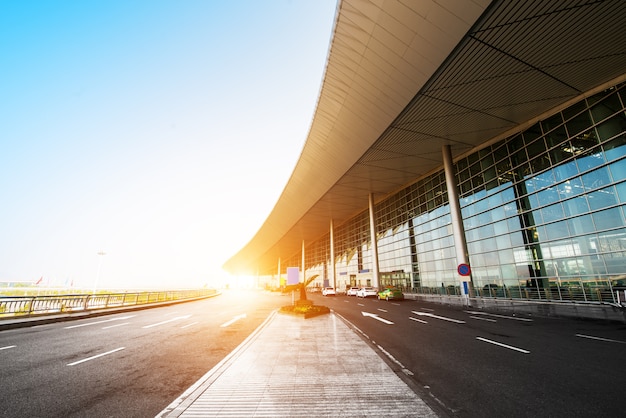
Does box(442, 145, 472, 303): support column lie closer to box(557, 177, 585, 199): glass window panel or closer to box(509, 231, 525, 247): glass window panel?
box(509, 231, 525, 247): glass window panel

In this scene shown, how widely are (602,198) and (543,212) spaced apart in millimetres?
3281

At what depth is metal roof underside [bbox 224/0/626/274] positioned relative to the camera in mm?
12312

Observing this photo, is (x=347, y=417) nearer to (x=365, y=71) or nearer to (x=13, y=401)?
(x=13, y=401)

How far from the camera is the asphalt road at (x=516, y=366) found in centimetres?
378

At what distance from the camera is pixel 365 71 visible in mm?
16688

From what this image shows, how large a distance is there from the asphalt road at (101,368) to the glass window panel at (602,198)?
1961 cm

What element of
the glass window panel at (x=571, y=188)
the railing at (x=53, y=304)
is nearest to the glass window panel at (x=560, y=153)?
the glass window panel at (x=571, y=188)

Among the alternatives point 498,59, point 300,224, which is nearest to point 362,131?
point 498,59

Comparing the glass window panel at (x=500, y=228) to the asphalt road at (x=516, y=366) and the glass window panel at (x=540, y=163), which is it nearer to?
the glass window panel at (x=540, y=163)

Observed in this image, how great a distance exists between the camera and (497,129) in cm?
2106

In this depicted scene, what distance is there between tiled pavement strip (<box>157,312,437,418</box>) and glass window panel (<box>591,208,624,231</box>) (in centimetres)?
1660

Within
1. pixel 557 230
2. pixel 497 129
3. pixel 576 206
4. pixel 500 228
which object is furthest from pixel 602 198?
pixel 497 129

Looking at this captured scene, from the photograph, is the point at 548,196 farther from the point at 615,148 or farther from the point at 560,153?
the point at 615,148

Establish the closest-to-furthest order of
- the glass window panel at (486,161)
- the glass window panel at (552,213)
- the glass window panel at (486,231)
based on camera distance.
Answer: the glass window panel at (552,213), the glass window panel at (486,231), the glass window panel at (486,161)
